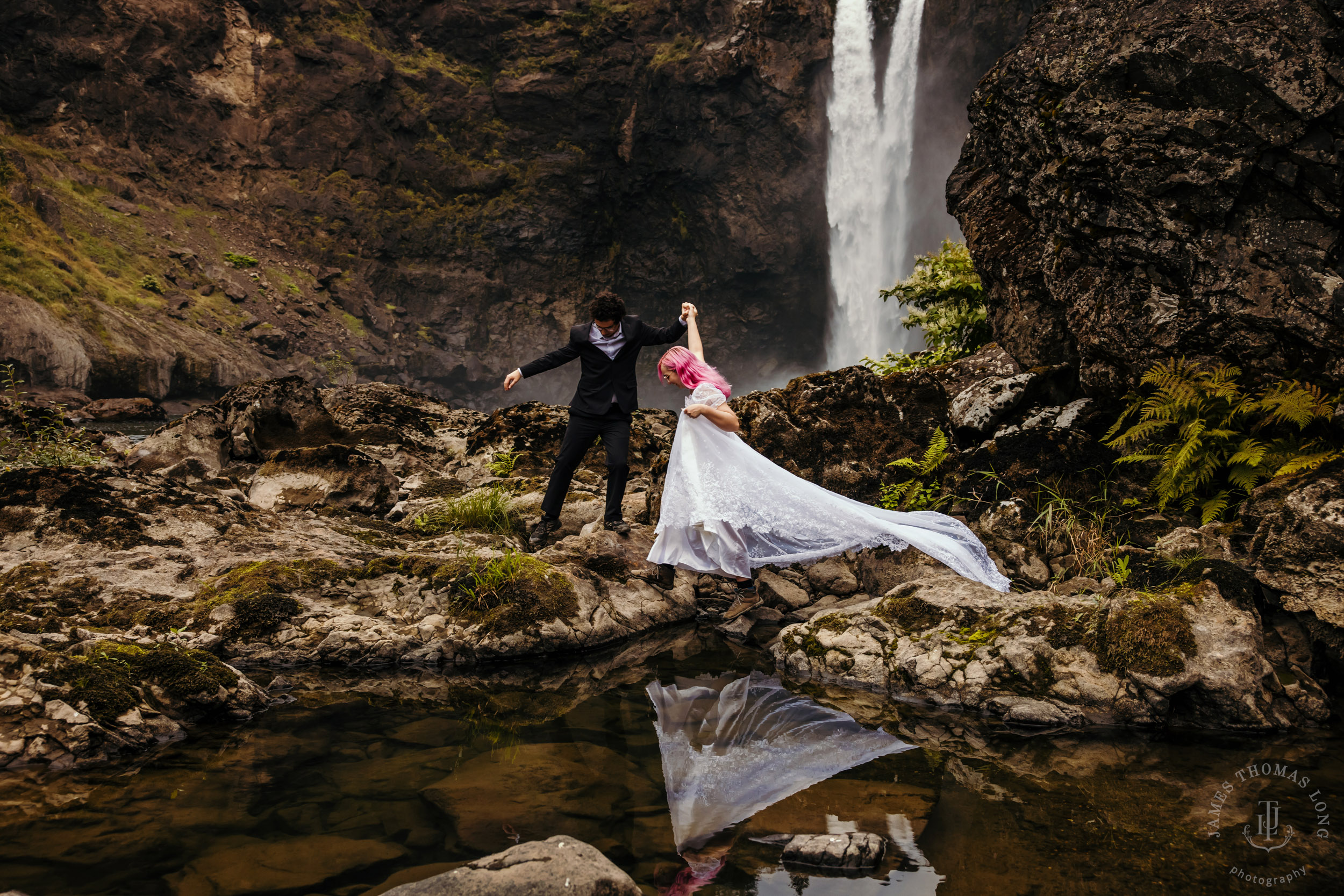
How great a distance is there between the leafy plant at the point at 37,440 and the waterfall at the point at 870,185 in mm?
29268

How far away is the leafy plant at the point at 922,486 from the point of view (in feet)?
22.9

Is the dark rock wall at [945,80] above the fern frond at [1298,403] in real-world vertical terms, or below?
above

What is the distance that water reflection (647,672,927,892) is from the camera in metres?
3.00

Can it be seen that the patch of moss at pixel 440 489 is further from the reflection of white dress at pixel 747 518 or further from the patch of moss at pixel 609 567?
the reflection of white dress at pixel 747 518

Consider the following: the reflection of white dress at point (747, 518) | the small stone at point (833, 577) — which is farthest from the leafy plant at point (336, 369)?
the small stone at point (833, 577)

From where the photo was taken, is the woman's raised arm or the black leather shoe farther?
the black leather shoe

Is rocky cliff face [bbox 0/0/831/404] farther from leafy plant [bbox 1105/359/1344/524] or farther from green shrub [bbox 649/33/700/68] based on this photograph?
leafy plant [bbox 1105/359/1344/524]

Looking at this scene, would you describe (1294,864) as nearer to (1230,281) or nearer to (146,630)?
(1230,281)

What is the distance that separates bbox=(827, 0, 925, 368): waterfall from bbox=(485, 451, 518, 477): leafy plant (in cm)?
2646

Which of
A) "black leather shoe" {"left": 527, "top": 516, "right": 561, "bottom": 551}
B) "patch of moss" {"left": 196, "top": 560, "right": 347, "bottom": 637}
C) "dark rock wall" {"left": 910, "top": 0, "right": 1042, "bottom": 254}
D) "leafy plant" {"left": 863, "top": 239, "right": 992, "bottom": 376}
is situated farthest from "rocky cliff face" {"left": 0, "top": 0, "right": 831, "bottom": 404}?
"patch of moss" {"left": 196, "top": 560, "right": 347, "bottom": 637}

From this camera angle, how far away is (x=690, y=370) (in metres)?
6.05

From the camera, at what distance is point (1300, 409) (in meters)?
5.06

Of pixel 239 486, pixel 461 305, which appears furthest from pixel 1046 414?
pixel 461 305

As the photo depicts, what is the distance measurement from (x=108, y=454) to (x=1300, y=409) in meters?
13.8
